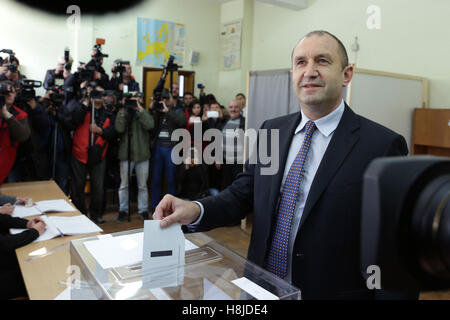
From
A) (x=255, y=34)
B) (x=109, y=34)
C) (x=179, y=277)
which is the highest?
(x=255, y=34)

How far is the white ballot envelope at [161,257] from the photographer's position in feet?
2.35

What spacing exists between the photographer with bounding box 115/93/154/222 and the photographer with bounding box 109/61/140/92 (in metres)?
0.52

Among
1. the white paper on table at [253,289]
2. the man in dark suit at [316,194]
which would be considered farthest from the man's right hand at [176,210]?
the white paper on table at [253,289]

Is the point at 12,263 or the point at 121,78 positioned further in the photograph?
the point at 121,78

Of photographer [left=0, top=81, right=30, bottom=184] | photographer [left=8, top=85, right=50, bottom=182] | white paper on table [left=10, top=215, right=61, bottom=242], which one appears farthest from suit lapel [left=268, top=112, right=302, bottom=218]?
photographer [left=8, top=85, right=50, bottom=182]

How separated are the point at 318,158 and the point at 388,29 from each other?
406cm

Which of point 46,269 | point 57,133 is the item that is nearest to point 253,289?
point 46,269

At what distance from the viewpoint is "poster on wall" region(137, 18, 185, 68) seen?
639cm

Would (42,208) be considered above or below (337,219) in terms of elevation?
below

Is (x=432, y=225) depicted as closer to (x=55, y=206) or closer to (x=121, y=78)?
(x=55, y=206)

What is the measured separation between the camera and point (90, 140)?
4117 mm

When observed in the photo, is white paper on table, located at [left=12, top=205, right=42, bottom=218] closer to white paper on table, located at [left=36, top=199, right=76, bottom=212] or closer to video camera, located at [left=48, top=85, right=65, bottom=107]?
white paper on table, located at [left=36, top=199, right=76, bottom=212]

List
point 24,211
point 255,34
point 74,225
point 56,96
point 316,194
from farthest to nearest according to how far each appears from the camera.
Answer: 1. point 255,34
2. point 56,96
3. point 24,211
4. point 74,225
5. point 316,194

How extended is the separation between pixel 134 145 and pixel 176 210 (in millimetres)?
3633
